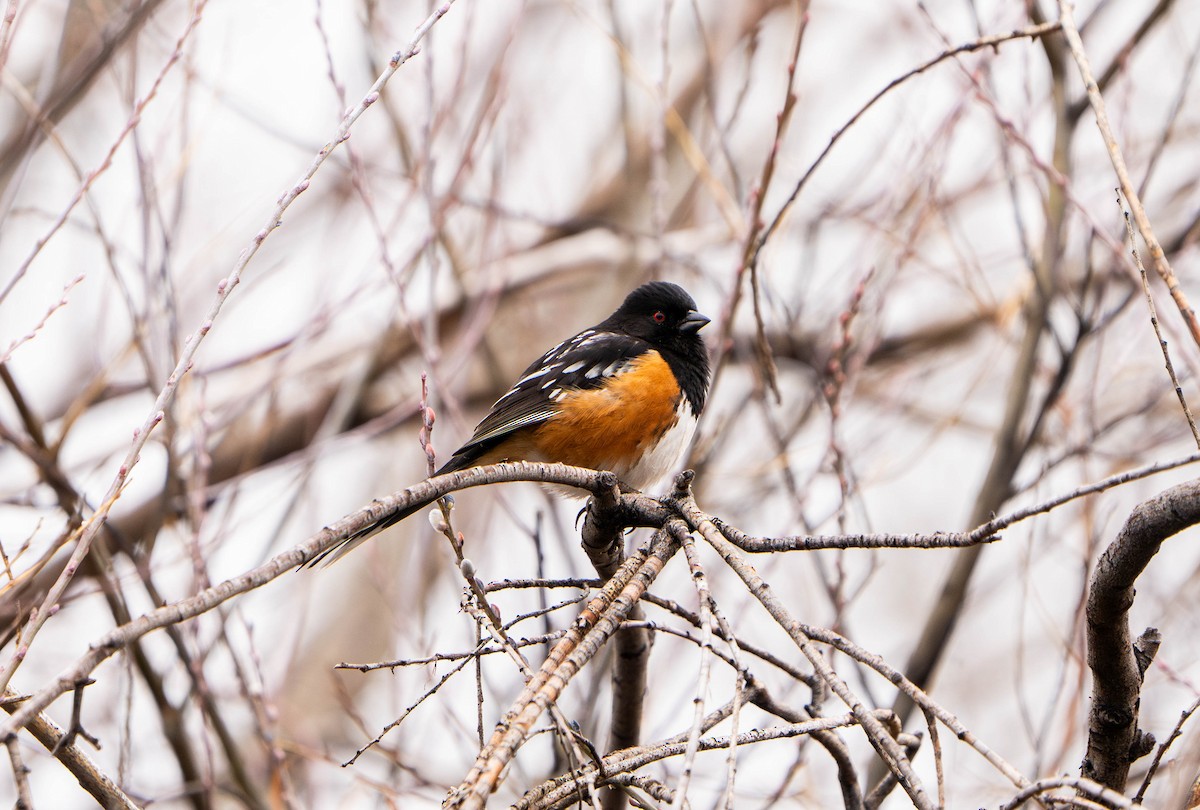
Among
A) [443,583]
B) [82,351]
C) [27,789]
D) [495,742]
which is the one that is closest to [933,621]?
[495,742]

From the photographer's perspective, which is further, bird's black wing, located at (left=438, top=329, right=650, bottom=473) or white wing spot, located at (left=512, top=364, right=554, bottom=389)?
white wing spot, located at (left=512, top=364, right=554, bottom=389)

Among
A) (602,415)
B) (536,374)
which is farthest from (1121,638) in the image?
(536,374)

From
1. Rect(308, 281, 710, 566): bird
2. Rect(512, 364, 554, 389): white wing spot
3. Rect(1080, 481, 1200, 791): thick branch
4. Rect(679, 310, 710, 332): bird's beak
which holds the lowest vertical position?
Rect(1080, 481, 1200, 791): thick branch

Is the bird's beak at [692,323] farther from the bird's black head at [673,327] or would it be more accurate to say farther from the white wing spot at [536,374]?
Answer: the white wing spot at [536,374]

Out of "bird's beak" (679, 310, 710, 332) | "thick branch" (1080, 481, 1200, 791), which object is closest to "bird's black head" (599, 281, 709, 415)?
"bird's beak" (679, 310, 710, 332)

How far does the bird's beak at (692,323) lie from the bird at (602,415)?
115 millimetres

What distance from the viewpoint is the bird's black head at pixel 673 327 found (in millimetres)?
3404

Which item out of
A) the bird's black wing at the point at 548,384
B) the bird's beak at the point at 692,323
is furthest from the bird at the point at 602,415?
the bird's beak at the point at 692,323

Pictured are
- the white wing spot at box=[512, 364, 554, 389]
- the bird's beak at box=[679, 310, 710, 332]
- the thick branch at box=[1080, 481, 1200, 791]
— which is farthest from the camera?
the bird's beak at box=[679, 310, 710, 332]

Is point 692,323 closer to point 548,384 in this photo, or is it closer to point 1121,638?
point 548,384

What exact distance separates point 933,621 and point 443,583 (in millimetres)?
3613

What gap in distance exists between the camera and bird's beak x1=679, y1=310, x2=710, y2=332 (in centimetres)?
345

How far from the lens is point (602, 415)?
3.19m

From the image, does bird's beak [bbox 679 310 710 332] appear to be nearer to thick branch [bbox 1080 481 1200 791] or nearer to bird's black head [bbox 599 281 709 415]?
bird's black head [bbox 599 281 709 415]
